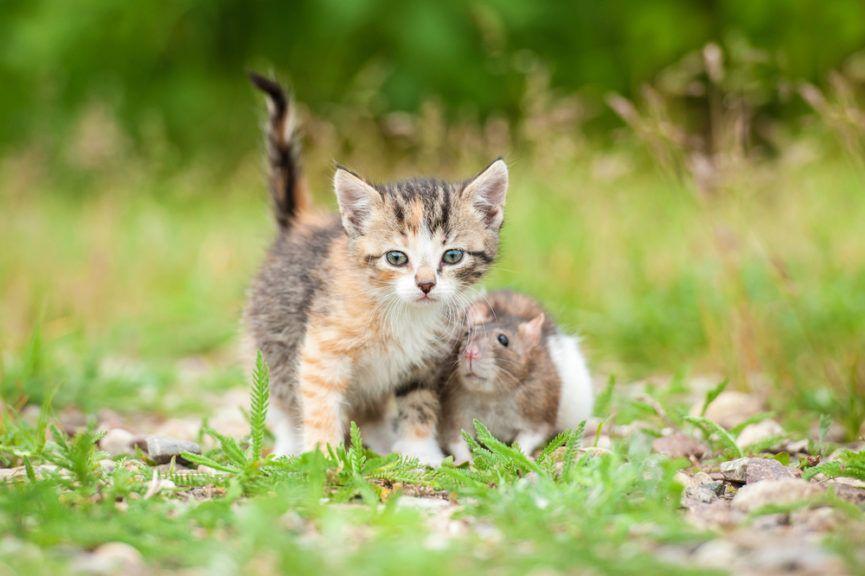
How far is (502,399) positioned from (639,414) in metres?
0.66

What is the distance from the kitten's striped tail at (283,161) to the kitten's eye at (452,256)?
3.75 feet

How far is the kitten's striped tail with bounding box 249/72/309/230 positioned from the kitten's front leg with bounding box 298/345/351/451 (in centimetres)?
111

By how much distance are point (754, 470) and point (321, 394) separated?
5.07 feet

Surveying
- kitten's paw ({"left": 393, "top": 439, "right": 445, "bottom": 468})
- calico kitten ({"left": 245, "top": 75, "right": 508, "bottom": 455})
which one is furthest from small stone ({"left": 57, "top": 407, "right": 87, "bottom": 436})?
kitten's paw ({"left": 393, "top": 439, "right": 445, "bottom": 468})

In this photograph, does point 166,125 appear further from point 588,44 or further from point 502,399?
point 502,399

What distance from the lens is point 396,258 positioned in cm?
365

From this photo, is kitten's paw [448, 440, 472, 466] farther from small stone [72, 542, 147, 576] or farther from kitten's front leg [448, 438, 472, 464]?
small stone [72, 542, 147, 576]

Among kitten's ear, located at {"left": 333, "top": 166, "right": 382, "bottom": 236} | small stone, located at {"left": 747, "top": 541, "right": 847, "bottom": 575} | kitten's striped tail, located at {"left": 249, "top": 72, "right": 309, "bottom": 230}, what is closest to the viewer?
small stone, located at {"left": 747, "top": 541, "right": 847, "bottom": 575}

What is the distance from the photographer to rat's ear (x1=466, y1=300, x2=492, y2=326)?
13.1ft

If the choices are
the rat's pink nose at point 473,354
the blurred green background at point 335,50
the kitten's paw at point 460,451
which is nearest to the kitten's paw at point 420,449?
the kitten's paw at point 460,451

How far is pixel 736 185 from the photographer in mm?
4586

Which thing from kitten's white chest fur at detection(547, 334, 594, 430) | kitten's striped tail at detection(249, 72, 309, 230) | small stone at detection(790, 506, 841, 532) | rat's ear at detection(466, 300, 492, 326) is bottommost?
small stone at detection(790, 506, 841, 532)

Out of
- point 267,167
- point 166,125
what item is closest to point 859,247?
point 267,167

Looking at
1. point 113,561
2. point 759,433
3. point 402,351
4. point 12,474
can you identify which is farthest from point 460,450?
point 113,561
